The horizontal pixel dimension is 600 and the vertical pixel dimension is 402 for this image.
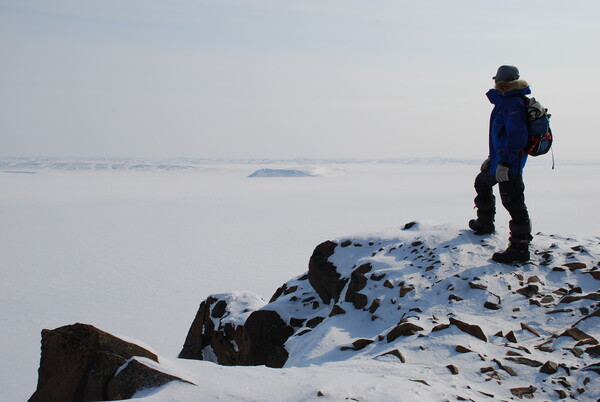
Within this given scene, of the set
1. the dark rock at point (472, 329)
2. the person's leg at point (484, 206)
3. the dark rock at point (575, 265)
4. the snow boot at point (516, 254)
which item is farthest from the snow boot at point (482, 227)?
the dark rock at point (472, 329)

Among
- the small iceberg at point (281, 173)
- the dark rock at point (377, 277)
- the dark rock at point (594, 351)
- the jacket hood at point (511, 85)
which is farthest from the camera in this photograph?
the small iceberg at point (281, 173)

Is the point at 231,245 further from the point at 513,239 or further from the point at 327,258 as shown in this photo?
the point at 513,239

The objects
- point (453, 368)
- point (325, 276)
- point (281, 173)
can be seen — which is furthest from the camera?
point (281, 173)

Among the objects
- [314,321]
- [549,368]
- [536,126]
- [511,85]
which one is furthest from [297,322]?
[511,85]

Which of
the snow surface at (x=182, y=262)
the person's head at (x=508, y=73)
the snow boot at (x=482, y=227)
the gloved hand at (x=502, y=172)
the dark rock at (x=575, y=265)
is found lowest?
the snow surface at (x=182, y=262)

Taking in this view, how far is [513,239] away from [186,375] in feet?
12.0

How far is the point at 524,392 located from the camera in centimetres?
311

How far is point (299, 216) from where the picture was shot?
32188 mm

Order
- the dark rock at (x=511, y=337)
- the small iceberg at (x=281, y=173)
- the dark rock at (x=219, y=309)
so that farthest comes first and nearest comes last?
the small iceberg at (x=281, y=173), the dark rock at (x=219, y=309), the dark rock at (x=511, y=337)

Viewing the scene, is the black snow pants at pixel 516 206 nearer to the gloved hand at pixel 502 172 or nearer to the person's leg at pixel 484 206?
the gloved hand at pixel 502 172

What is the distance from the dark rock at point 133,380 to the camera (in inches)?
113

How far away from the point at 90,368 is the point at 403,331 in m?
2.27

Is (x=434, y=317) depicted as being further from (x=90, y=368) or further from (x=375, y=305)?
(x=90, y=368)

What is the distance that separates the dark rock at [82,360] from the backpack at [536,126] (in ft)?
13.0
